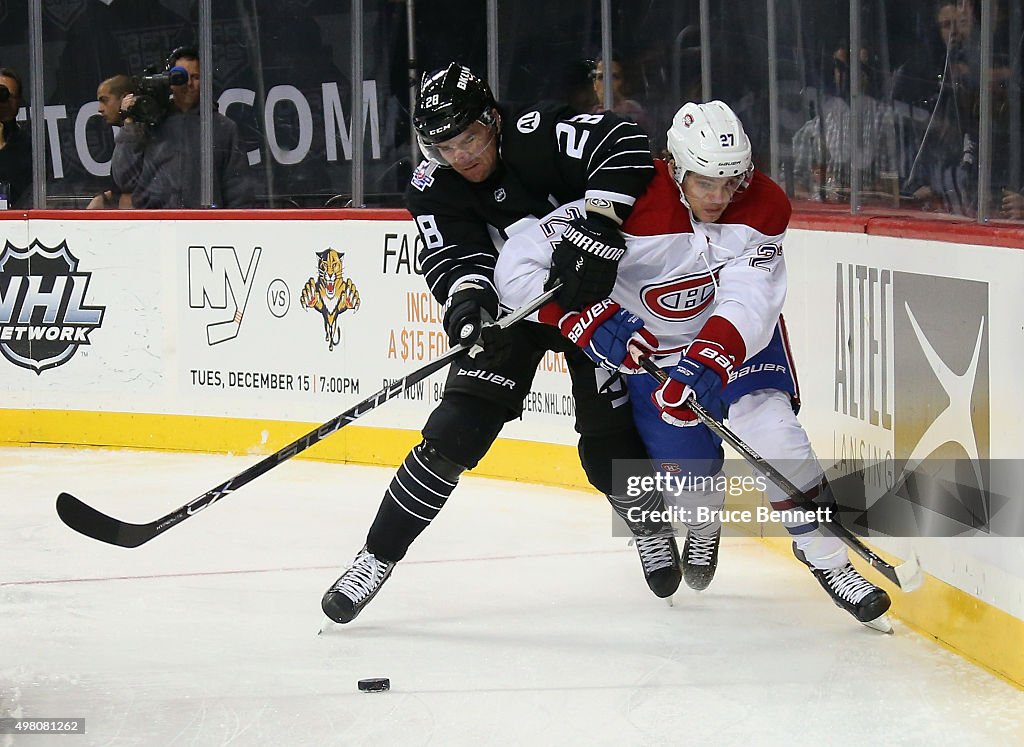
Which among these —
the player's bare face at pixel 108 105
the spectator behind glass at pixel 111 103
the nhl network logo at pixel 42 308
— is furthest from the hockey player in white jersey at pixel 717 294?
the player's bare face at pixel 108 105

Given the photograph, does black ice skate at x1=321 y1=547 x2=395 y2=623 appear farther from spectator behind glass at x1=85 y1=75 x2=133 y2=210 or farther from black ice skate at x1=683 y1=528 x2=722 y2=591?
spectator behind glass at x1=85 y1=75 x2=133 y2=210

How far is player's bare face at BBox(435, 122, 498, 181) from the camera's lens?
119 inches

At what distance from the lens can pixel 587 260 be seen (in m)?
2.96

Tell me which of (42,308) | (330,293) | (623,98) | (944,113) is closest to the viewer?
(944,113)

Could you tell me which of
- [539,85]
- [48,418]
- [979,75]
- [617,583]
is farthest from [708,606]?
[48,418]

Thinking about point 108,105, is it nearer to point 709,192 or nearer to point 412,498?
point 412,498

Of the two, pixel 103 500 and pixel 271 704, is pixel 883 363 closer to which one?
pixel 271 704

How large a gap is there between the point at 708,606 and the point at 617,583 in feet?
1.07

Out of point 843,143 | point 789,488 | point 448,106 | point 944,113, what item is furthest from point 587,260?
point 843,143

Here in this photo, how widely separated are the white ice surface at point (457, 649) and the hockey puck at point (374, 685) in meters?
0.03

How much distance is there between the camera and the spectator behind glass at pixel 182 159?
20.1ft

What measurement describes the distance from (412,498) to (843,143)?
1661 millimetres

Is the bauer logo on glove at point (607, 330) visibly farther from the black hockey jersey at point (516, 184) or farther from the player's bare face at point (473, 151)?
the player's bare face at point (473, 151)

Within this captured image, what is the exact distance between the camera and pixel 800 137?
4.36 meters
